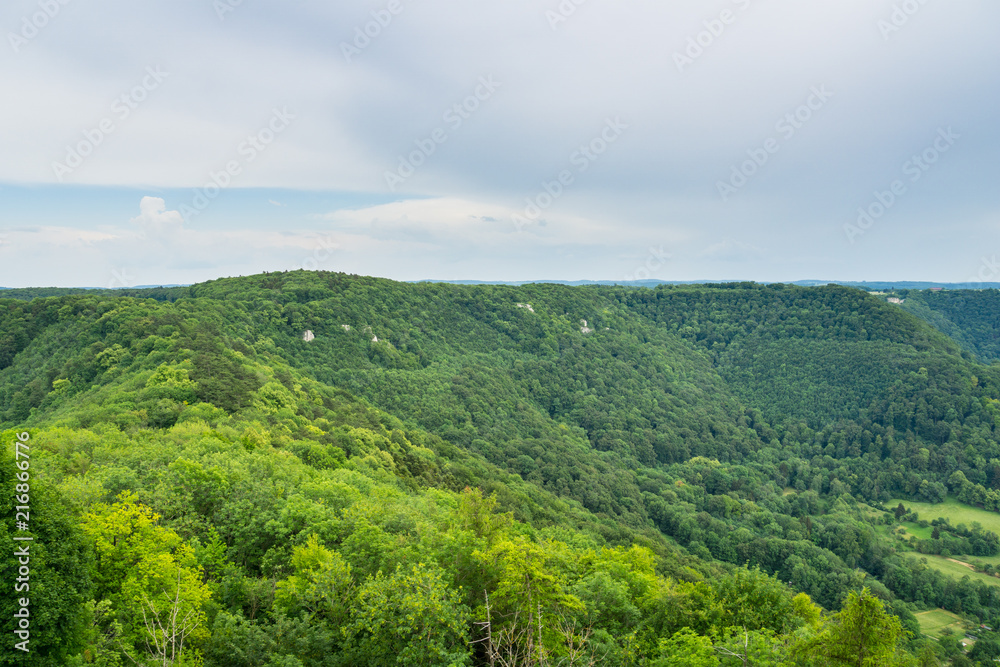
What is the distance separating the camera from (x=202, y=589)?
1911 cm

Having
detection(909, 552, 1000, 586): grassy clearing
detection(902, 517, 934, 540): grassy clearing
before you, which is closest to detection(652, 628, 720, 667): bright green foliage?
detection(909, 552, 1000, 586): grassy clearing

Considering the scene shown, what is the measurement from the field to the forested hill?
2.44m

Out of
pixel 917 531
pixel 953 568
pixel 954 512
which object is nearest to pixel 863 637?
pixel 953 568

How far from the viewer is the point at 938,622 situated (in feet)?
289

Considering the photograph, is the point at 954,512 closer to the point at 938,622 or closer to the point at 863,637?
the point at 938,622

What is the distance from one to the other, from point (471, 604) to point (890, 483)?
16633 centimetres

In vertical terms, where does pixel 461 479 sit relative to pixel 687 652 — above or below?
below

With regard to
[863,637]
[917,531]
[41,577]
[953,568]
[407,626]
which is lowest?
[953,568]

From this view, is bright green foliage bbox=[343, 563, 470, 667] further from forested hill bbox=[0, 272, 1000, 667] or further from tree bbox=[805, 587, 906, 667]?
tree bbox=[805, 587, 906, 667]

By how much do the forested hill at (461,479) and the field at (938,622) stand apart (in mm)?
2439

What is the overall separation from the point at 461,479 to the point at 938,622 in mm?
89816

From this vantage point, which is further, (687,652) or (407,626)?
(687,652)

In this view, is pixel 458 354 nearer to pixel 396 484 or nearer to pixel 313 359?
pixel 313 359

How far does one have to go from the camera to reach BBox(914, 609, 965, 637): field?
8338 cm
